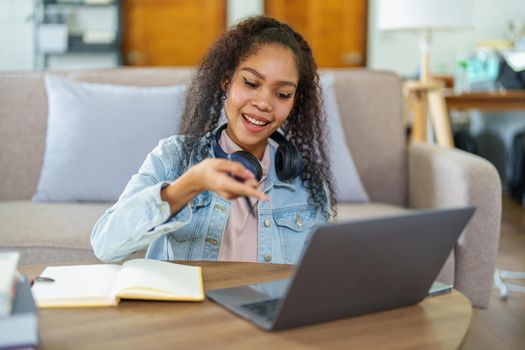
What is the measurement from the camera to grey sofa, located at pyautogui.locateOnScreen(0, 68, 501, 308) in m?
2.01

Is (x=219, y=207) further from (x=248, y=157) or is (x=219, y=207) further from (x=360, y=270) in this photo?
(x=360, y=270)

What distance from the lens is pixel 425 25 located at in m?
2.93

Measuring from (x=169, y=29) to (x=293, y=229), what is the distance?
3836 mm

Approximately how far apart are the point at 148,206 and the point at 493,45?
3875 millimetres

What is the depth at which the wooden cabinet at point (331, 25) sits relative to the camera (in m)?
5.14

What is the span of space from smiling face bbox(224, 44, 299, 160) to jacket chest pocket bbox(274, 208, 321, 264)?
159 mm

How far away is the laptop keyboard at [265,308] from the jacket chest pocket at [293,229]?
39 cm

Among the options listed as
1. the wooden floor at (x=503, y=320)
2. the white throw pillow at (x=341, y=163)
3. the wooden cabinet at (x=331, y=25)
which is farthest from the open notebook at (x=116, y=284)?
the wooden cabinet at (x=331, y=25)

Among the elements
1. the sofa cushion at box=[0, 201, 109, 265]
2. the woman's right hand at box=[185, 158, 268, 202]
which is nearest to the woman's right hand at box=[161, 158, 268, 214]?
the woman's right hand at box=[185, 158, 268, 202]

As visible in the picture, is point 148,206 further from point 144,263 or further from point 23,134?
point 23,134

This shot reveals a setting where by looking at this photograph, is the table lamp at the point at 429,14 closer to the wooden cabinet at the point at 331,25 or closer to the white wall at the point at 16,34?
the wooden cabinet at the point at 331,25

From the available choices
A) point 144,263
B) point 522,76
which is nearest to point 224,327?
point 144,263

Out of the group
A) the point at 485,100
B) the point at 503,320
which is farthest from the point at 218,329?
the point at 485,100

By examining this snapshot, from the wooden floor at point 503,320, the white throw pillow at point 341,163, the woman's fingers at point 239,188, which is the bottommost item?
the wooden floor at point 503,320
